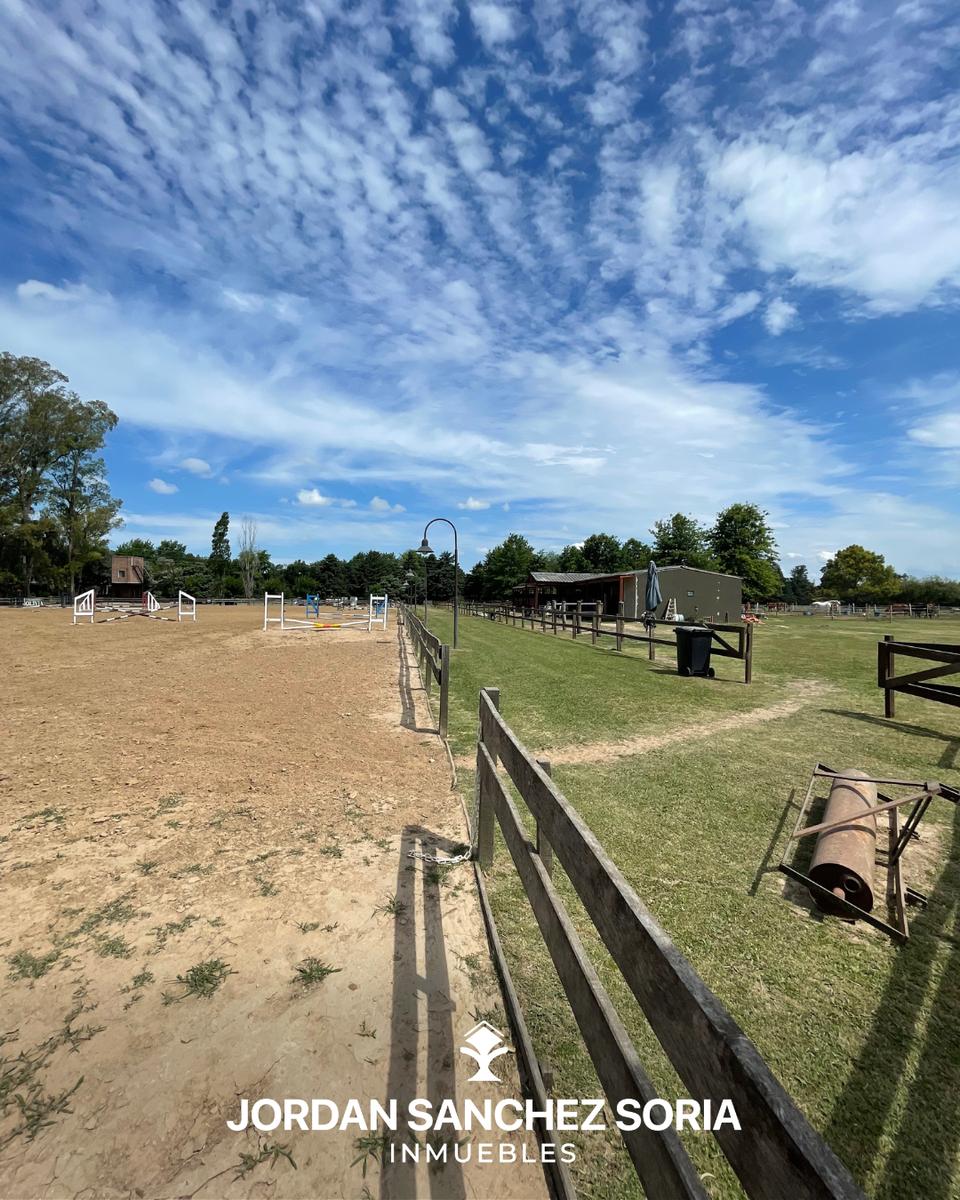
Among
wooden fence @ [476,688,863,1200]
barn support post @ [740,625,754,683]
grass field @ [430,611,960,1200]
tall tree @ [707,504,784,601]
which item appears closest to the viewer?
wooden fence @ [476,688,863,1200]

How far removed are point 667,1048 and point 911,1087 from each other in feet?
6.02

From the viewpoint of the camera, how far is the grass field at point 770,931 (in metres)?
2.03

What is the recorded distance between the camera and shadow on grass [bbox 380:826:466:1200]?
184cm

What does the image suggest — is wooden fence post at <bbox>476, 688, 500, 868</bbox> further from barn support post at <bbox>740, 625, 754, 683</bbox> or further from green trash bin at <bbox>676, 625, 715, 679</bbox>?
green trash bin at <bbox>676, 625, 715, 679</bbox>

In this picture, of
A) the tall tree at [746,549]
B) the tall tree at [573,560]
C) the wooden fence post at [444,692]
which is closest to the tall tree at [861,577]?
the tall tree at [746,549]

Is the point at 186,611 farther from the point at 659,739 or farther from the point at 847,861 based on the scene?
the point at 847,861

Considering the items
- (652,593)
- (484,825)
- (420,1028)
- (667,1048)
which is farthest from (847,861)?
(652,593)

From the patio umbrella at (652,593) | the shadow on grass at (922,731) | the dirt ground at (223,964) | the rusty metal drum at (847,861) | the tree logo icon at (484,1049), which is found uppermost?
the patio umbrella at (652,593)

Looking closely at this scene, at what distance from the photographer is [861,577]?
7319cm

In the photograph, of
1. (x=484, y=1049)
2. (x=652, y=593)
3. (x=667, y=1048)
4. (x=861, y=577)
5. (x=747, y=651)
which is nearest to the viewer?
(x=667, y=1048)

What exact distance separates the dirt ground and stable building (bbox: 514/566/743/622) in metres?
29.6

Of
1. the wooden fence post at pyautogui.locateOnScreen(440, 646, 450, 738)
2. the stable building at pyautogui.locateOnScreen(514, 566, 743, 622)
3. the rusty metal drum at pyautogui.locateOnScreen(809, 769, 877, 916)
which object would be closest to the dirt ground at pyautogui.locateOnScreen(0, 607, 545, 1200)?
the wooden fence post at pyautogui.locateOnScreen(440, 646, 450, 738)

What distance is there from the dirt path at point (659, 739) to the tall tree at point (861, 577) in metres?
74.9

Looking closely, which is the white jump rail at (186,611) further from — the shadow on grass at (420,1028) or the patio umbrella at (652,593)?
the shadow on grass at (420,1028)
